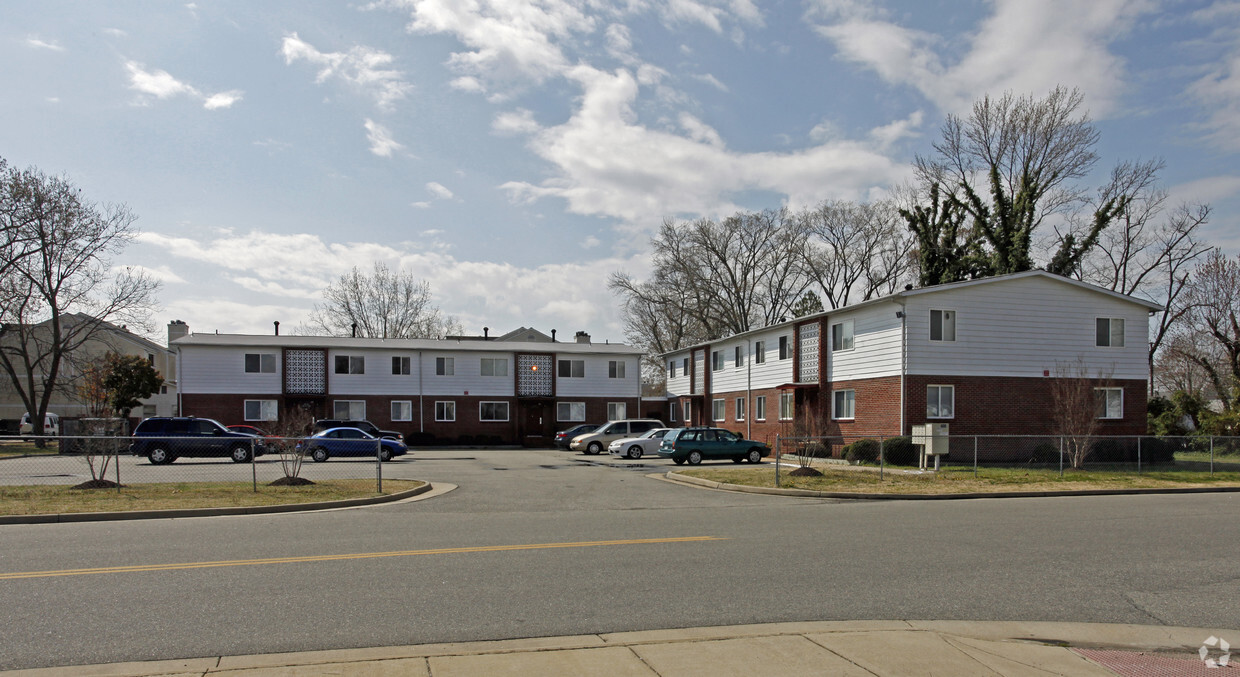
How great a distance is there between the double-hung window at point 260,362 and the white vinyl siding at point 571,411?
17005 mm

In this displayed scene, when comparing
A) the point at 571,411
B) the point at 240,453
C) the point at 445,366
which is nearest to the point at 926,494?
the point at 240,453

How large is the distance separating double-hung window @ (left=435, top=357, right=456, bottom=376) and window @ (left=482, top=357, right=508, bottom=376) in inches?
71.9

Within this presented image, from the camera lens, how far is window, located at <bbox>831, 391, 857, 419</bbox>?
107 feet

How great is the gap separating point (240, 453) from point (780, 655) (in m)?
25.6

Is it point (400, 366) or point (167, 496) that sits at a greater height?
point (400, 366)

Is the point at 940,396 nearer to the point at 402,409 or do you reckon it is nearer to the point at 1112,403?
the point at 1112,403

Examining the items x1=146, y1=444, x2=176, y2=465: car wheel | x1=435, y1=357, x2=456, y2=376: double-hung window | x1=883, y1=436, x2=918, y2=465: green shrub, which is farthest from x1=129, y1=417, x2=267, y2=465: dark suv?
x1=883, y1=436, x2=918, y2=465: green shrub

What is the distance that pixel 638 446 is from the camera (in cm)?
3488

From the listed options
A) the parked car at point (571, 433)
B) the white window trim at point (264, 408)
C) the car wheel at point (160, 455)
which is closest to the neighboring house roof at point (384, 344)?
the white window trim at point (264, 408)

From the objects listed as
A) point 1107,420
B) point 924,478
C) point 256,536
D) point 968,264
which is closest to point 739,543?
point 256,536

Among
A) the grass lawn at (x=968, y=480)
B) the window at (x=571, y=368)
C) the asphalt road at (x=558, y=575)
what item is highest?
the window at (x=571, y=368)

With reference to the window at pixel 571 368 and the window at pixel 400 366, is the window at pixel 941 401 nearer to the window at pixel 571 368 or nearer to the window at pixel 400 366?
the window at pixel 571 368

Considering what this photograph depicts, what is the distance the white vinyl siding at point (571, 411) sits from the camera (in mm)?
51500

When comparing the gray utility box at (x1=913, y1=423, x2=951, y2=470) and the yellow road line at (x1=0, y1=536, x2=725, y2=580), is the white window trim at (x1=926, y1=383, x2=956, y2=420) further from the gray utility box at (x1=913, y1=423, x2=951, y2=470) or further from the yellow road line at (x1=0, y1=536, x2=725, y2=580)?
the yellow road line at (x1=0, y1=536, x2=725, y2=580)
